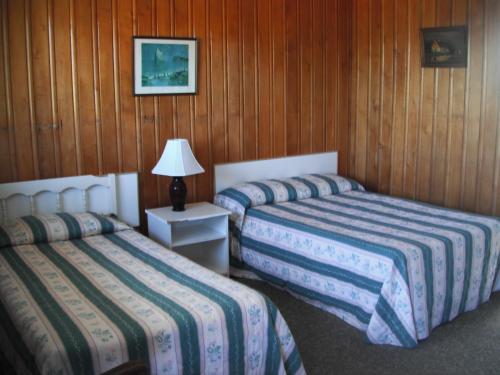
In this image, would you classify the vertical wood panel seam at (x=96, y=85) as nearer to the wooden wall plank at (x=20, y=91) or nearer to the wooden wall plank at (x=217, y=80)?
the wooden wall plank at (x=20, y=91)

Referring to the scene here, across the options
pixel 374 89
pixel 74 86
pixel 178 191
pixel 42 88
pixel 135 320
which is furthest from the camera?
pixel 374 89

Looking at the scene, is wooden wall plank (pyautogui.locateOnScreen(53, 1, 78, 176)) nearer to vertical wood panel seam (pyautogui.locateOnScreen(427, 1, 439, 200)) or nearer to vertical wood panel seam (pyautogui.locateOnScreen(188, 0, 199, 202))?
vertical wood panel seam (pyautogui.locateOnScreen(188, 0, 199, 202))

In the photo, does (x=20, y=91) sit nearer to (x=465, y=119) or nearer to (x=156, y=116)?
(x=156, y=116)

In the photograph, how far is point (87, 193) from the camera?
365cm

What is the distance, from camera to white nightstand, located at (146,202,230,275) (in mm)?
3678

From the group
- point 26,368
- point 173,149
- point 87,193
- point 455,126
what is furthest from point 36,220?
point 455,126

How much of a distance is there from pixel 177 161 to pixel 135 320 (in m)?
1.63

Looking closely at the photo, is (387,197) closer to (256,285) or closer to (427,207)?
(427,207)

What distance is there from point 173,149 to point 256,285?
41.2 inches

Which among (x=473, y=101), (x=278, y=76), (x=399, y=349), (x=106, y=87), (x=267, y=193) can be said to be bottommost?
(x=399, y=349)

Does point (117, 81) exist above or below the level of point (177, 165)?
above

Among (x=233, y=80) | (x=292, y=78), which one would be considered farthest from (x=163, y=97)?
(x=292, y=78)

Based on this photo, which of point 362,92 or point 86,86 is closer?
point 86,86

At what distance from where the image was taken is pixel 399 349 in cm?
299
